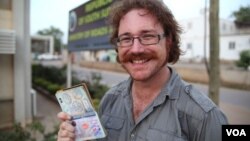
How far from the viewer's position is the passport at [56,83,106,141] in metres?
1.60

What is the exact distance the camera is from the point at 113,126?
1771mm

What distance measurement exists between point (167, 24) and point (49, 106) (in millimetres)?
8915

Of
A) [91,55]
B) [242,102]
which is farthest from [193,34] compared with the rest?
[242,102]

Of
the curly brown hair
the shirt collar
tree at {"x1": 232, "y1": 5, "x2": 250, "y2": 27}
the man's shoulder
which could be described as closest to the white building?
tree at {"x1": 232, "y1": 5, "x2": 250, "y2": 27}

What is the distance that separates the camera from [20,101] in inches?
271

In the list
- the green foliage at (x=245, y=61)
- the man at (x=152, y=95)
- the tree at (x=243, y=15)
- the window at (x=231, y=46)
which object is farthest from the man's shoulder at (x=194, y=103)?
the window at (x=231, y=46)

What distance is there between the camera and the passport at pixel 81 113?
1601mm

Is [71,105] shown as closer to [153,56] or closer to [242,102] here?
[153,56]

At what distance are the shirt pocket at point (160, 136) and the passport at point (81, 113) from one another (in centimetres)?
24

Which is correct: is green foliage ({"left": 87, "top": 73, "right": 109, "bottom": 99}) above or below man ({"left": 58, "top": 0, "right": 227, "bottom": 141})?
below

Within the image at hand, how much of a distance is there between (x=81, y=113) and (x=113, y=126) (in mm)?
241

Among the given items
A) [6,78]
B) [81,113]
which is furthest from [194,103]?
[6,78]

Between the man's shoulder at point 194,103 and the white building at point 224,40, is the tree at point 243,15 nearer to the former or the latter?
the white building at point 224,40

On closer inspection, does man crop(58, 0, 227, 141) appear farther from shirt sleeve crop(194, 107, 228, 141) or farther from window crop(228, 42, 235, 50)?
window crop(228, 42, 235, 50)
